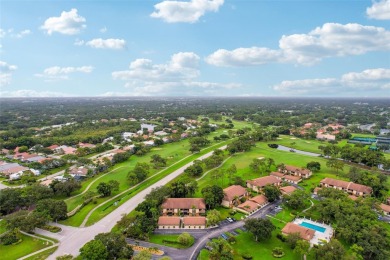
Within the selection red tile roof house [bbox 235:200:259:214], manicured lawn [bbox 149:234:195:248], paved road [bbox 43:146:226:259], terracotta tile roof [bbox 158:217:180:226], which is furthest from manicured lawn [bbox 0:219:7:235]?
red tile roof house [bbox 235:200:259:214]

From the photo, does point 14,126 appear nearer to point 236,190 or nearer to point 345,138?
point 236,190

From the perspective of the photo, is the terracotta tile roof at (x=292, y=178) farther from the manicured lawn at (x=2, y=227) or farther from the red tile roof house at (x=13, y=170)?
the red tile roof house at (x=13, y=170)

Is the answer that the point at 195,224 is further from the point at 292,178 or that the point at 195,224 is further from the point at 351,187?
the point at 351,187

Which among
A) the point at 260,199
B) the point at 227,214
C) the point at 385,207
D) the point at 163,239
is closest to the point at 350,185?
the point at 385,207

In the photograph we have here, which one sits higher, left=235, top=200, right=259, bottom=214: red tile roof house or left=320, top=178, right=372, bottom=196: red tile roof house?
left=320, top=178, right=372, bottom=196: red tile roof house

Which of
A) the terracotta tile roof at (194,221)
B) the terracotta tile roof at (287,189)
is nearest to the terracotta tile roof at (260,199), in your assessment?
the terracotta tile roof at (287,189)

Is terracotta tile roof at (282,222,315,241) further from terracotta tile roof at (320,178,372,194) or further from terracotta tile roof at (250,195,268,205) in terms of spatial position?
terracotta tile roof at (320,178,372,194)
